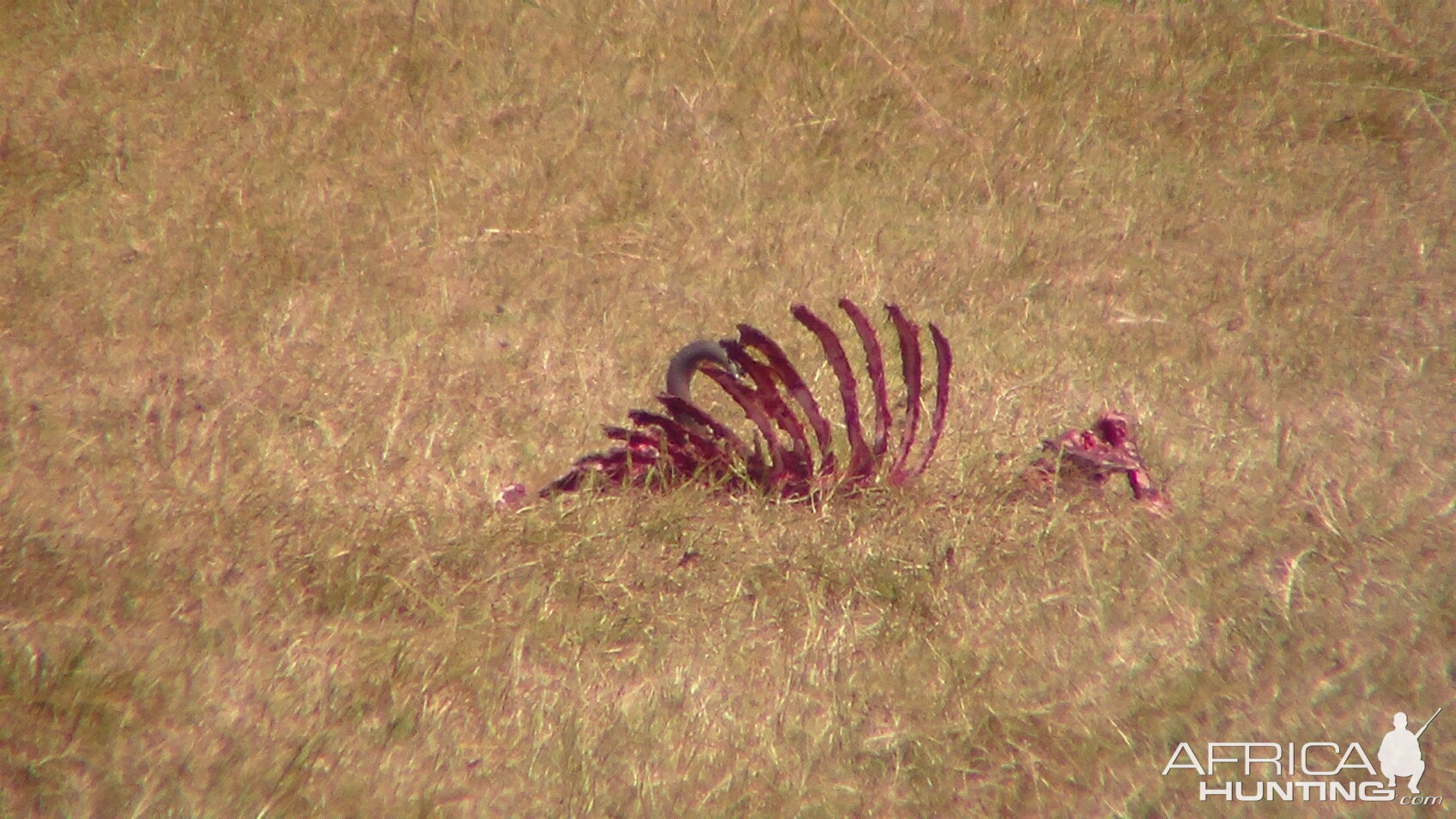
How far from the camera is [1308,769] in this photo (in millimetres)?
1653

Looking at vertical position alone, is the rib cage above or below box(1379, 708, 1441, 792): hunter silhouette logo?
above

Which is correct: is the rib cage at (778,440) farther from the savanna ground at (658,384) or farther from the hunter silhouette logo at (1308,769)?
the hunter silhouette logo at (1308,769)

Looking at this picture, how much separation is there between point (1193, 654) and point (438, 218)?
1924 mm

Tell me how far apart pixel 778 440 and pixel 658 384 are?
0.49 metres

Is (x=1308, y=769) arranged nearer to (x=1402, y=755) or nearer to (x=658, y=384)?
(x=1402, y=755)

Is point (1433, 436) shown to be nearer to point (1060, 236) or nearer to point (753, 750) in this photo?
point (1060, 236)

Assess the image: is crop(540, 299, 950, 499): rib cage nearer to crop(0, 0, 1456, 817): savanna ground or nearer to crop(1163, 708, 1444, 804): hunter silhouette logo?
crop(0, 0, 1456, 817): savanna ground

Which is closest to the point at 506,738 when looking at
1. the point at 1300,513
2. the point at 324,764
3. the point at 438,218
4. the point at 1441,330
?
the point at 324,764

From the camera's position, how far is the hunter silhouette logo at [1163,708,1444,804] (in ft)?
5.36

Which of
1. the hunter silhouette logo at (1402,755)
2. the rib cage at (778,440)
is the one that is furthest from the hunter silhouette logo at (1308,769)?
the rib cage at (778,440)

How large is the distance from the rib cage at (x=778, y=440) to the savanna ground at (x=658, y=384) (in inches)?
2.2

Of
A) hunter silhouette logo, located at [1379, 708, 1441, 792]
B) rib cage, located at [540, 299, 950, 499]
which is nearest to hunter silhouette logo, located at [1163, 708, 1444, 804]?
hunter silhouette logo, located at [1379, 708, 1441, 792]

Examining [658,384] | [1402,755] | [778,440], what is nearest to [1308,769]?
[1402,755]

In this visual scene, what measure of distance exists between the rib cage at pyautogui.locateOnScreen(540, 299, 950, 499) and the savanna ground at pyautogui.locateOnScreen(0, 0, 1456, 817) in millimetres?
55
